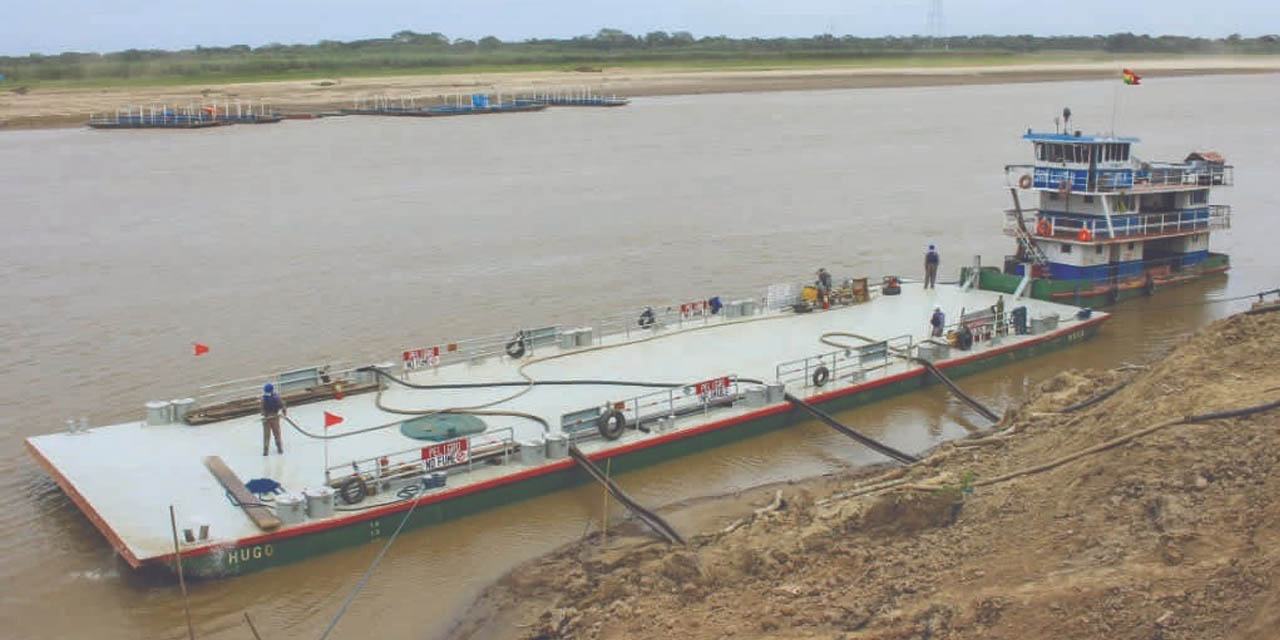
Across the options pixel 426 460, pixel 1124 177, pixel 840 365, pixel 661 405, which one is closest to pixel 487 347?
pixel 661 405

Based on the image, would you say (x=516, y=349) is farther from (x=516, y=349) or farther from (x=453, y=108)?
(x=453, y=108)

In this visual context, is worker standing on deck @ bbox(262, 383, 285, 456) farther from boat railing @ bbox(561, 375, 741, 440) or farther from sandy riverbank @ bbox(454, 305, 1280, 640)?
sandy riverbank @ bbox(454, 305, 1280, 640)

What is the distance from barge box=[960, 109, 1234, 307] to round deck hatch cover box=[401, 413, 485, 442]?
15612 millimetres

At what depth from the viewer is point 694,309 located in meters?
26.0

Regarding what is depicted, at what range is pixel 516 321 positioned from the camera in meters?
30.3

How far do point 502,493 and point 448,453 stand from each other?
3.23 ft

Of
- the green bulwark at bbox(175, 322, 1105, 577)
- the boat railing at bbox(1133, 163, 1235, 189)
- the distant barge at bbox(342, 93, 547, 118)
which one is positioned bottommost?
the green bulwark at bbox(175, 322, 1105, 577)

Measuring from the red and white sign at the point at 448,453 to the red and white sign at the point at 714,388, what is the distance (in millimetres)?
4404

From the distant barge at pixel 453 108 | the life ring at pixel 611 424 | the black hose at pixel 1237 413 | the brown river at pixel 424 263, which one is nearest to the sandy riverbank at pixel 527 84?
the distant barge at pixel 453 108

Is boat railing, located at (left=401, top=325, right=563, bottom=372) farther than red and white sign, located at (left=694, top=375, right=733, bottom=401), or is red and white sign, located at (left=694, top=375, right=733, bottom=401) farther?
boat railing, located at (left=401, top=325, right=563, bottom=372)

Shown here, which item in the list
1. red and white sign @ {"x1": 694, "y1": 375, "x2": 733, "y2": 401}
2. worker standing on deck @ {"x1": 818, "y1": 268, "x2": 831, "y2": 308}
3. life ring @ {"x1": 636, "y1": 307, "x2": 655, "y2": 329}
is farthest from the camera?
worker standing on deck @ {"x1": 818, "y1": 268, "x2": 831, "y2": 308}

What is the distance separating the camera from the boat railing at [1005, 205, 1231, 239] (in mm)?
30920

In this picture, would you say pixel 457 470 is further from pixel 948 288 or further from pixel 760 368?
pixel 948 288

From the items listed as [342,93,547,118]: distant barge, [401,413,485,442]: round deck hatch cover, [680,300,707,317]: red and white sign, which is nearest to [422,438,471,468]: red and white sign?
[401,413,485,442]: round deck hatch cover
